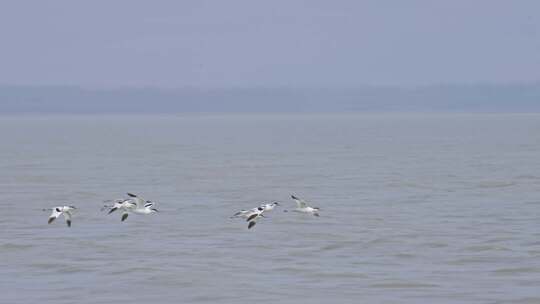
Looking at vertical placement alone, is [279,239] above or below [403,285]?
above

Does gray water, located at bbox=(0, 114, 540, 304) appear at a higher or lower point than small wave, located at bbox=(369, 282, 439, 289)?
higher

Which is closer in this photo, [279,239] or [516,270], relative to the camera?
[516,270]

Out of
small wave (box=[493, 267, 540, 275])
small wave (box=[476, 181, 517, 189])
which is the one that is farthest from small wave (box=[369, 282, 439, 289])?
small wave (box=[476, 181, 517, 189])

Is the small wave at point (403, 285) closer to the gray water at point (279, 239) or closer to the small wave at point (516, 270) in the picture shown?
the gray water at point (279, 239)

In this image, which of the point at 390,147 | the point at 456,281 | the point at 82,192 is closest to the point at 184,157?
the point at 390,147

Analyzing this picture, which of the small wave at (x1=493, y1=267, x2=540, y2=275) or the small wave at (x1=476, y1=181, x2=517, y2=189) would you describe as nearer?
the small wave at (x1=493, y1=267, x2=540, y2=275)

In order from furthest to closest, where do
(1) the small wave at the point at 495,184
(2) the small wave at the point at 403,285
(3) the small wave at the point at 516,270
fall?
(1) the small wave at the point at 495,184
(3) the small wave at the point at 516,270
(2) the small wave at the point at 403,285

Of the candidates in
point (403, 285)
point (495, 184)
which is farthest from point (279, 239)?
point (495, 184)

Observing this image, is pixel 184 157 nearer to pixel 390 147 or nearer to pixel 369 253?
pixel 390 147

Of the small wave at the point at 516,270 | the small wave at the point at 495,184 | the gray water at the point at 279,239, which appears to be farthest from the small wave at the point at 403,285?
the small wave at the point at 495,184

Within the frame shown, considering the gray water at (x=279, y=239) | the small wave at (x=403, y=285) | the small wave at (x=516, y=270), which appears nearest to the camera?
the gray water at (x=279, y=239)

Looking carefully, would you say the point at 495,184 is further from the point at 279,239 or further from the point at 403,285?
the point at 403,285

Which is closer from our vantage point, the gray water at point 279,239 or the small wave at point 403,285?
the gray water at point 279,239

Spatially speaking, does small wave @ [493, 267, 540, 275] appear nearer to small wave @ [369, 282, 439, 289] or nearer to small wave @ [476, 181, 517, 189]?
small wave @ [369, 282, 439, 289]
